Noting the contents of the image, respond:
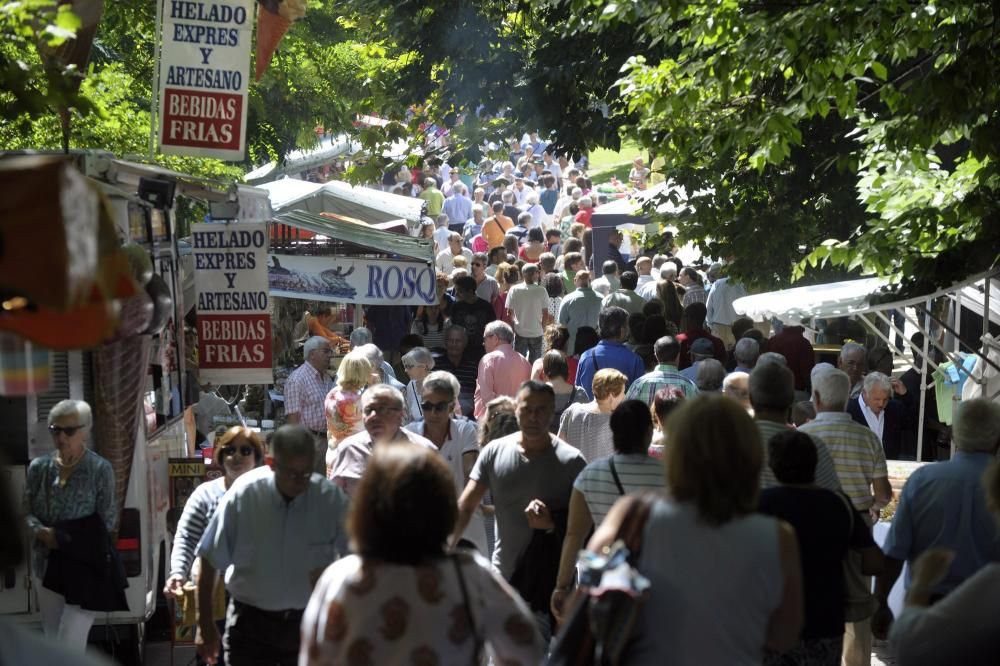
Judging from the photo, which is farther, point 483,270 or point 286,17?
point 483,270

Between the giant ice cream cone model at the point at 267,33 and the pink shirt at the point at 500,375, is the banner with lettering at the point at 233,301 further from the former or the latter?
the pink shirt at the point at 500,375

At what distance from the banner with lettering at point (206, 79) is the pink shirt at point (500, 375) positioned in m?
2.59

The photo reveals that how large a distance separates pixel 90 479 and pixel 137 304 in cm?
111

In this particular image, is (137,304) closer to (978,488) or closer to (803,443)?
(803,443)

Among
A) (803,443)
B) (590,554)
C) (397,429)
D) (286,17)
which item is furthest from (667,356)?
(590,554)

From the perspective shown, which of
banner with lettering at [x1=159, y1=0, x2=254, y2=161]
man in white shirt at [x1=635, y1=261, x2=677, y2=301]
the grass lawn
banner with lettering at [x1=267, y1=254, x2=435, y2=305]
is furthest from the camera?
the grass lawn

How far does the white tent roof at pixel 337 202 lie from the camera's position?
2045 cm

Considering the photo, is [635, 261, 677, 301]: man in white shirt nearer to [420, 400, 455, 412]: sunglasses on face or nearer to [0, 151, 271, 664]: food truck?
[0, 151, 271, 664]: food truck

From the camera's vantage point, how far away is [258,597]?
6.59 meters

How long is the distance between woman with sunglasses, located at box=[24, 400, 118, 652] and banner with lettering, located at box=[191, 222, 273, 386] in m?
3.18

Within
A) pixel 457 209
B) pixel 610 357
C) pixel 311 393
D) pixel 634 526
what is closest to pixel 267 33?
pixel 311 393

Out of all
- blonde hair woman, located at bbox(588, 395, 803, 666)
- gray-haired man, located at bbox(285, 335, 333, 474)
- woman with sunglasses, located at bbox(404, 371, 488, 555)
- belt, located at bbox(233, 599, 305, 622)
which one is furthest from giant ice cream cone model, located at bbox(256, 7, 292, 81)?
blonde hair woman, located at bbox(588, 395, 803, 666)

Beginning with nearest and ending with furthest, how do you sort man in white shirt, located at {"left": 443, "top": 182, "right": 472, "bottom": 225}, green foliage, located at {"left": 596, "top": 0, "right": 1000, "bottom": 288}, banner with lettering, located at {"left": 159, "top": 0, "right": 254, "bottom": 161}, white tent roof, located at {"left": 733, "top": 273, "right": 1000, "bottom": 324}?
green foliage, located at {"left": 596, "top": 0, "right": 1000, "bottom": 288}, white tent roof, located at {"left": 733, "top": 273, "right": 1000, "bottom": 324}, banner with lettering, located at {"left": 159, "top": 0, "right": 254, "bottom": 161}, man in white shirt, located at {"left": 443, "top": 182, "right": 472, "bottom": 225}

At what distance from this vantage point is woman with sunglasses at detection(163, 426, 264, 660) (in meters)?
7.80
